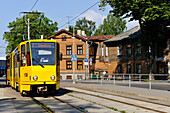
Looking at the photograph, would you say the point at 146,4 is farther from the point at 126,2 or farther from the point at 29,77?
the point at 29,77

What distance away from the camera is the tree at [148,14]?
34166 mm

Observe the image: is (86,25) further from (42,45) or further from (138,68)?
(42,45)

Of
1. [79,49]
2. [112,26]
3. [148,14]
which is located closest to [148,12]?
[148,14]

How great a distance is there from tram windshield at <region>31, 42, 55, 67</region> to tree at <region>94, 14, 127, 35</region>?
78760 mm

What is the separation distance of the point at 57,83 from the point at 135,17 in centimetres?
2167

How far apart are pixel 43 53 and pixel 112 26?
80.5m

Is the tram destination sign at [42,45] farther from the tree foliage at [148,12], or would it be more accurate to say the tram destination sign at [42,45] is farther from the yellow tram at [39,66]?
the tree foliage at [148,12]

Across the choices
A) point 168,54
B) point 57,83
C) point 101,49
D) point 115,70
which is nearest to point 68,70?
point 101,49

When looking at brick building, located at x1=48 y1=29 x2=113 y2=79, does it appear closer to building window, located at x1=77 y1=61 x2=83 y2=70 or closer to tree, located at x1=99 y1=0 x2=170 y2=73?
building window, located at x1=77 y1=61 x2=83 y2=70

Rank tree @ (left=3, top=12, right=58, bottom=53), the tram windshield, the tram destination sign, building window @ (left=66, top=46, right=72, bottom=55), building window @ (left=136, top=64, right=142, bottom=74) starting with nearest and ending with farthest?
the tram windshield
the tram destination sign
building window @ (left=136, top=64, right=142, bottom=74)
building window @ (left=66, top=46, right=72, bottom=55)
tree @ (left=3, top=12, right=58, bottom=53)

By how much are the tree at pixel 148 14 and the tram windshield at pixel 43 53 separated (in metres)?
19.2

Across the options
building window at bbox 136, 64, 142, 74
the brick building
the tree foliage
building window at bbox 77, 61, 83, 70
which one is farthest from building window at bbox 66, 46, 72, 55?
the tree foliage

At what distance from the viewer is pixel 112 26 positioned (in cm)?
9656

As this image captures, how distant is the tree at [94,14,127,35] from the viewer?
95.4 metres
